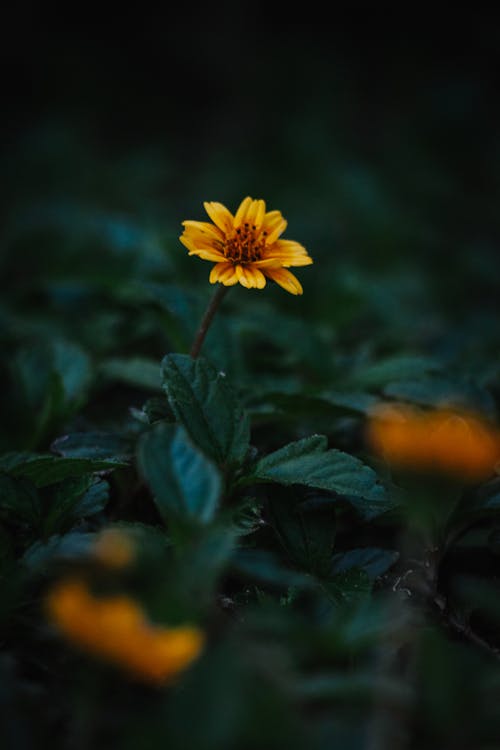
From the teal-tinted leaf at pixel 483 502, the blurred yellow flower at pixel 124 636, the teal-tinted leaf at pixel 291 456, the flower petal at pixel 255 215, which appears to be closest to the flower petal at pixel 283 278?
the flower petal at pixel 255 215

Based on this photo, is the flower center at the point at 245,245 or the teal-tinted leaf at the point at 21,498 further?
the flower center at the point at 245,245

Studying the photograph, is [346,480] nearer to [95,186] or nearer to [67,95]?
[95,186]

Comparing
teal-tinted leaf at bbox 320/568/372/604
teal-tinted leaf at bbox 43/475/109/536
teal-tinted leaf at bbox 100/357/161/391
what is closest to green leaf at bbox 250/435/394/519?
teal-tinted leaf at bbox 320/568/372/604

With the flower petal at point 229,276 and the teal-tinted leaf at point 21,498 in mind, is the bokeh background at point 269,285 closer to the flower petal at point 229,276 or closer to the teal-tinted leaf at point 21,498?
the teal-tinted leaf at point 21,498

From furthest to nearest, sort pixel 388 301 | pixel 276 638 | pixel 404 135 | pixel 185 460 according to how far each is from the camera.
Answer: pixel 404 135 → pixel 388 301 → pixel 185 460 → pixel 276 638

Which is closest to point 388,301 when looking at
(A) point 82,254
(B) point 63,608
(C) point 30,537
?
(A) point 82,254

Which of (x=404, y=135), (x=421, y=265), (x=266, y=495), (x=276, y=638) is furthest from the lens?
(x=404, y=135)
